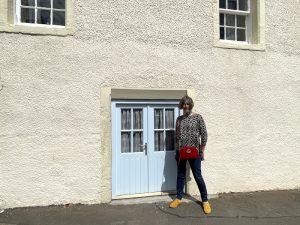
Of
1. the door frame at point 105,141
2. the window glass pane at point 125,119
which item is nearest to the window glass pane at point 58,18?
the door frame at point 105,141

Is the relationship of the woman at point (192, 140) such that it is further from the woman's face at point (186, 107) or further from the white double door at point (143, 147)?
the white double door at point (143, 147)

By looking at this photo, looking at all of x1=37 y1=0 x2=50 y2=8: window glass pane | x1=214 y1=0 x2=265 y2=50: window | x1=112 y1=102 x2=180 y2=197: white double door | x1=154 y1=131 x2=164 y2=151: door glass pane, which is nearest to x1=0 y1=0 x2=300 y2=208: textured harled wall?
x1=214 y1=0 x2=265 y2=50: window

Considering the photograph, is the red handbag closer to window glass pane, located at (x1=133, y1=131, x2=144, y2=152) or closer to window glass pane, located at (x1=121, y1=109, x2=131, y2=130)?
window glass pane, located at (x1=133, y1=131, x2=144, y2=152)

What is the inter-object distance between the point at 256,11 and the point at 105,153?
438cm

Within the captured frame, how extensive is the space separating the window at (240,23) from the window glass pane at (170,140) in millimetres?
2052

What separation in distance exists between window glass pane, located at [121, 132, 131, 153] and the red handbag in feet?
3.73

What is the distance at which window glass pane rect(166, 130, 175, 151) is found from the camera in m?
6.79

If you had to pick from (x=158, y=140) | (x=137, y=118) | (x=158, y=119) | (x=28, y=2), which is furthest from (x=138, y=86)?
(x=28, y=2)

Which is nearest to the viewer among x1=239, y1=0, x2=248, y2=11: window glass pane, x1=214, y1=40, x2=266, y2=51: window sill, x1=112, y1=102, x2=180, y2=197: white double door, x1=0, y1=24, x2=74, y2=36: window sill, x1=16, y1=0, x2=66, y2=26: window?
x1=0, y1=24, x2=74, y2=36: window sill

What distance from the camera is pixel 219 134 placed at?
688 cm

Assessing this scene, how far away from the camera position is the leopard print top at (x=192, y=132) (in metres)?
5.96

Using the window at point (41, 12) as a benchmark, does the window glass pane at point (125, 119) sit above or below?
below

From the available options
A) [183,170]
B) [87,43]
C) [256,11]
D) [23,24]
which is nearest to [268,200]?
[183,170]

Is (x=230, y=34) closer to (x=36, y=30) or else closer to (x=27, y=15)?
(x=36, y=30)
